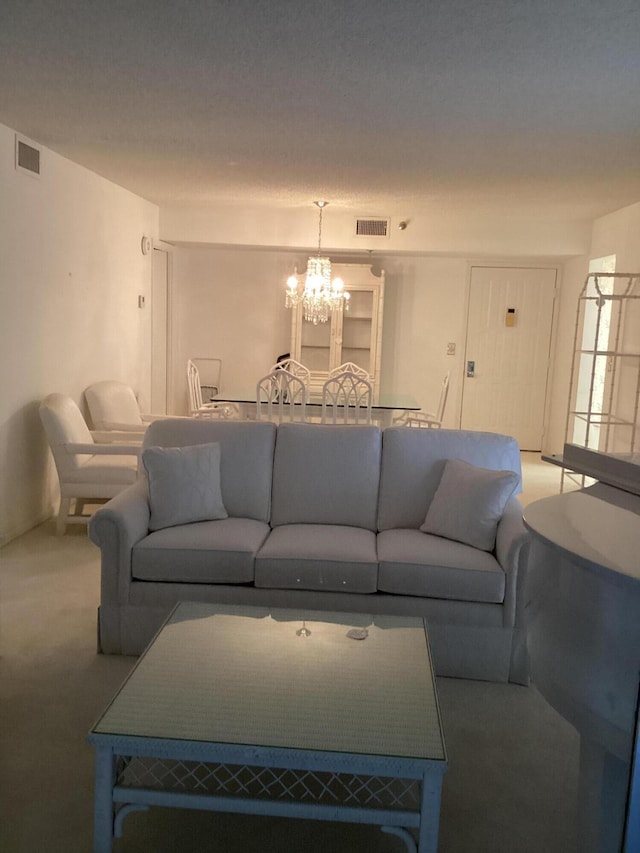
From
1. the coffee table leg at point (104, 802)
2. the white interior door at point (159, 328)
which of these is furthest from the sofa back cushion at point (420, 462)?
the white interior door at point (159, 328)

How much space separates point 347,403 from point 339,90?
2.45m

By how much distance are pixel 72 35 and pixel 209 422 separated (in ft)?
5.74

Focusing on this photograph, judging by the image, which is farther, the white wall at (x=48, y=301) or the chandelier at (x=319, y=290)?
the chandelier at (x=319, y=290)

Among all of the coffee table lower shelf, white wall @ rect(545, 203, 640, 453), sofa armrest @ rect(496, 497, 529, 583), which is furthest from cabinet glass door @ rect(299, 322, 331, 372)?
the coffee table lower shelf

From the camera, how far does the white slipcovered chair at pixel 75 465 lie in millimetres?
4570

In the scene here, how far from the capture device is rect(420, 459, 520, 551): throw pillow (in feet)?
10.5

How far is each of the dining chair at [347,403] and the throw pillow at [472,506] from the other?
191cm

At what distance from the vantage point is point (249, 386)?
802cm

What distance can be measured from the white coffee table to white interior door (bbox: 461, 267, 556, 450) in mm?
5736

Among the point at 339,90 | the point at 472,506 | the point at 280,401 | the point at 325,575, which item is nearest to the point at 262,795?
the point at 325,575

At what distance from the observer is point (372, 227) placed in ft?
23.5

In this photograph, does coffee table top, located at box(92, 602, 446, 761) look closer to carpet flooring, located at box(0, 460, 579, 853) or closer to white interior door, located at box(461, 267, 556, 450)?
carpet flooring, located at box(0, 460, 579, 853)

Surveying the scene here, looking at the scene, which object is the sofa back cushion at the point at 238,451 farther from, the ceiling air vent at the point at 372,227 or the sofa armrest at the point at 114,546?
the ceiling air vent at the point at 372,227

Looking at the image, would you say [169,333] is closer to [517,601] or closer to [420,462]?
[420,462]
